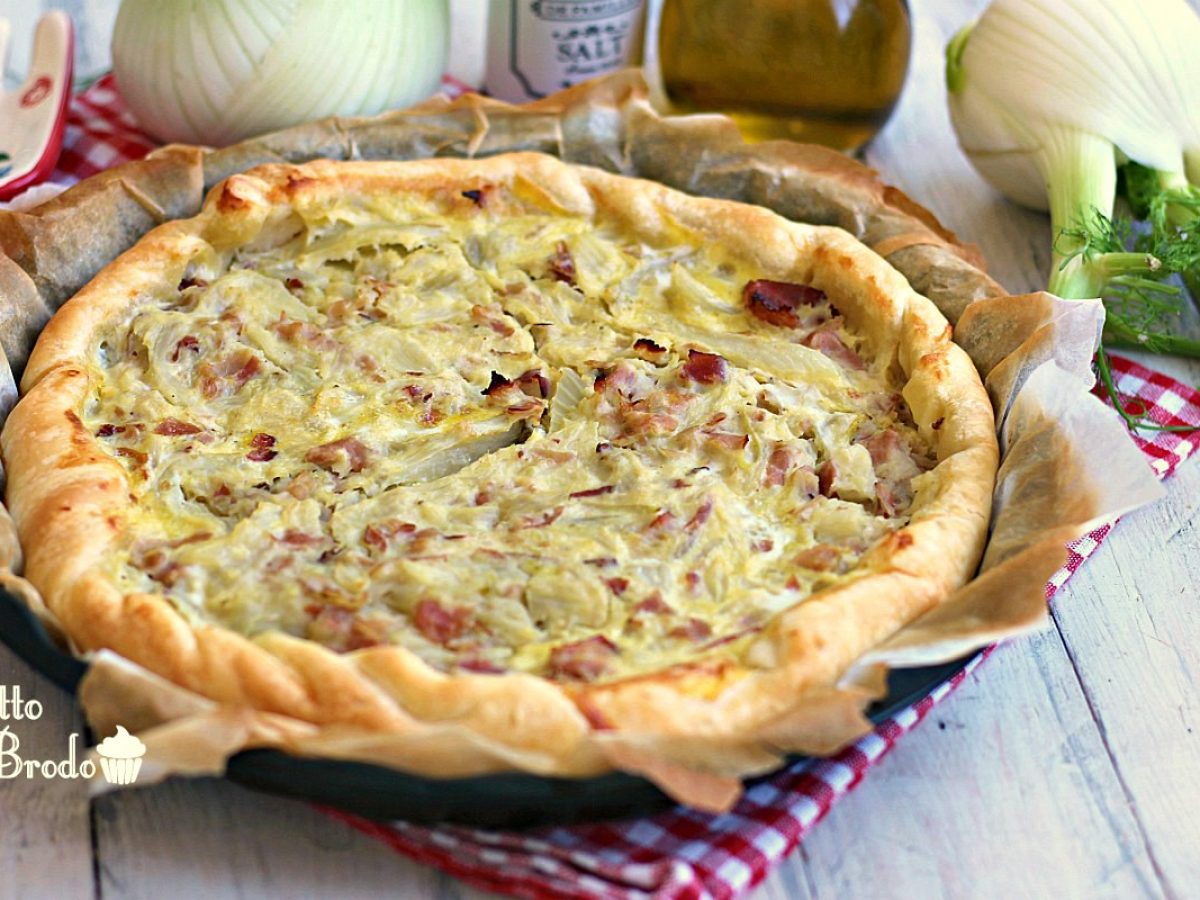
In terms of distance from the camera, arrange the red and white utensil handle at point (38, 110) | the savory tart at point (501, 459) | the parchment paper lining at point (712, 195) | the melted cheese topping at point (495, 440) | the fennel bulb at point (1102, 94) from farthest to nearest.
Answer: the red and white utensil handle at point (38, 110), the fennel bulb at point (1102, 94), the melted cheese topping at point (495, 440), the savory tart at point (501, 459), the parchment paper lining at point (712, 195)

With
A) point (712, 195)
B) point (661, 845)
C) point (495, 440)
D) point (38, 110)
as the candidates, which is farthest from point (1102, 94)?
point (38, 110)

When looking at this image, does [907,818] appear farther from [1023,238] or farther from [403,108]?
[403,108]

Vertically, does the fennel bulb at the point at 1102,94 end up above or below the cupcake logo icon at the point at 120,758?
above

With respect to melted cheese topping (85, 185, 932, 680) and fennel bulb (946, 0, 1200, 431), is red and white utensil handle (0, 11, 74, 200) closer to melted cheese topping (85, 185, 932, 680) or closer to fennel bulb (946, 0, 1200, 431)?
melted cheese topping (85, 185, 932, 680)

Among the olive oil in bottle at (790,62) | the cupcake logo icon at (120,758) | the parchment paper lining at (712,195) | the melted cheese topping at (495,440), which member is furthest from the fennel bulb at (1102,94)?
the cupcake logo icon at (120,758)
